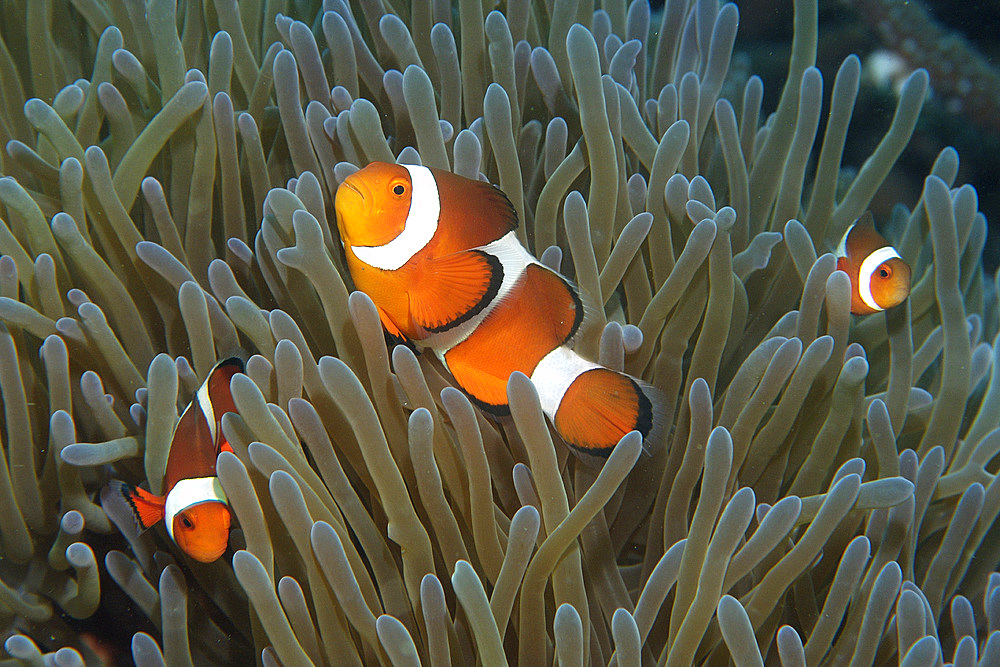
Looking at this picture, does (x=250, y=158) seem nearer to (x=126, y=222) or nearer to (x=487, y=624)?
(x=126, y=222)

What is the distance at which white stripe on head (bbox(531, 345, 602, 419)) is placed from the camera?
0.86 metres

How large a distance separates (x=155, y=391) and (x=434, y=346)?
1.06 feet

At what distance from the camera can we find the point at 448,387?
0.79m

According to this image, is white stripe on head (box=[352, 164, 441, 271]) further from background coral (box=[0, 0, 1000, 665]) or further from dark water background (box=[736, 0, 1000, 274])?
dark water background (box=[736, 0, 1000, 274])

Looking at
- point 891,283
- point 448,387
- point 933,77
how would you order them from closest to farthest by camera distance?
point 448,387
point 891,283
point 933,77

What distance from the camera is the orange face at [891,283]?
1.16 metres

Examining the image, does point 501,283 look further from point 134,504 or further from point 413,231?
point 134,504

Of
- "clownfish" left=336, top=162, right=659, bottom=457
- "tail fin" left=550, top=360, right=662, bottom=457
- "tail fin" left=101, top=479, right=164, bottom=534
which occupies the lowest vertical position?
"tail fin" left=101, top=479, right=164, bottom=534

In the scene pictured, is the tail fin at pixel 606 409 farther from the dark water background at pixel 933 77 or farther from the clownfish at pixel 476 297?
the dark water background at pixel 933 77

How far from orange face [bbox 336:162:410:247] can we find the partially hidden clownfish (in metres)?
0.23

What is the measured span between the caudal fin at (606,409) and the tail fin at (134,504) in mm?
489

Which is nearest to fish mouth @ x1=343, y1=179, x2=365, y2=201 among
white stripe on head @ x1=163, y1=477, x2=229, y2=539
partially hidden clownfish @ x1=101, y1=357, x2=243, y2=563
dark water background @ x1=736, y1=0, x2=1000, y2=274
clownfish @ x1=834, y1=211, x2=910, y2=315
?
partially hidden clownfish @ x1=101, y1=357, x2=243, y2=563

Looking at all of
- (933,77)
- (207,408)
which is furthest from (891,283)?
(933,77)

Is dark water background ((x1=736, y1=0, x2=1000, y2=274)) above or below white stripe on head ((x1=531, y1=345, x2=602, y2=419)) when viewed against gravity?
above
